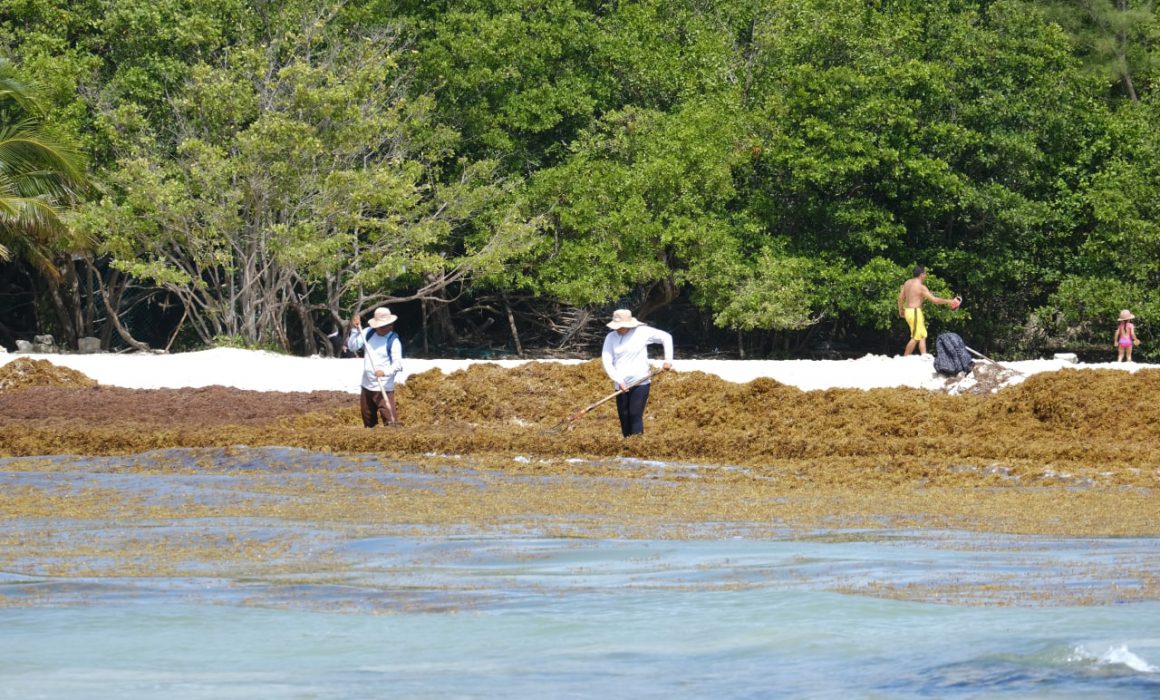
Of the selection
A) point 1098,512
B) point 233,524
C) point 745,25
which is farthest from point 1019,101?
point 233,524

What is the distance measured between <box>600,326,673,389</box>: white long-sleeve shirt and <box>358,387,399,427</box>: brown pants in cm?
307

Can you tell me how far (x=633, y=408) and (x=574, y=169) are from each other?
20.5m

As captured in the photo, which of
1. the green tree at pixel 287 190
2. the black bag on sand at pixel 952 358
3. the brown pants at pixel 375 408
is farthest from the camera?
the green tree at pixel 287 190

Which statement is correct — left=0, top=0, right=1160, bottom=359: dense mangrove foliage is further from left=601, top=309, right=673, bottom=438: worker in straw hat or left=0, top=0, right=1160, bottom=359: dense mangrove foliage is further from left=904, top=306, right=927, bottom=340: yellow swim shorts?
left=601, top=309, right=673, bottom=438: worker in straw hat

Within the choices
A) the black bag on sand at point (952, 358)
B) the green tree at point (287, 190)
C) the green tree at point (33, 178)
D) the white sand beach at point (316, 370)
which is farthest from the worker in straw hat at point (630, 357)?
the green tree at point (33, 178)

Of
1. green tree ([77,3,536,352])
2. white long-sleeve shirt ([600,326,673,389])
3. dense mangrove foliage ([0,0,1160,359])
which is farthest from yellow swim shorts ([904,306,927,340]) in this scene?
green tree ([77,3,536,352])

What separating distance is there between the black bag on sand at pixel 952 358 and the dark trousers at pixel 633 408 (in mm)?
6729

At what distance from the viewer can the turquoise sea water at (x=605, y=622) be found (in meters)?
5.88

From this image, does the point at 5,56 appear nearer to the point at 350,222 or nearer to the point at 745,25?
the point at 350,222

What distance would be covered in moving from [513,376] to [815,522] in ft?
38.6

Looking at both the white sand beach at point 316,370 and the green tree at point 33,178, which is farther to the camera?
the green tree at point 33,178

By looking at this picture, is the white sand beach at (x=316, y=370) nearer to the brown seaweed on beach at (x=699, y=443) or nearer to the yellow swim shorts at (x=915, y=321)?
the yellow swim shorts at (x=915, y=321)

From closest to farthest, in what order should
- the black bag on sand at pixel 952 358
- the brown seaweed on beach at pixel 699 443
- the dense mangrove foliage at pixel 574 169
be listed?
the brown seaweed on beach at pixel 699 443 → the black bag on sand at pixel 952 358 → the dense mangrove foliage at pixel 574 169

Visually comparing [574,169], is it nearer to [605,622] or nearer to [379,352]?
[379,352]
